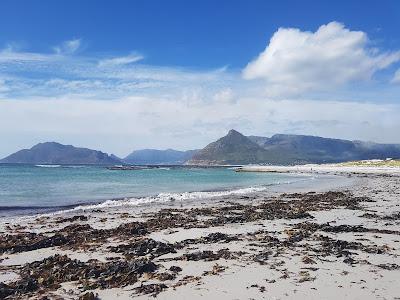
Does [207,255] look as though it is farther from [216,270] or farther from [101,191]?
[101,191]

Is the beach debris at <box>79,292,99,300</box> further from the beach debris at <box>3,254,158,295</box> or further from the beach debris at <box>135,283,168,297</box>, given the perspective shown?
the beach debris at <box>135,283,168,297</box>

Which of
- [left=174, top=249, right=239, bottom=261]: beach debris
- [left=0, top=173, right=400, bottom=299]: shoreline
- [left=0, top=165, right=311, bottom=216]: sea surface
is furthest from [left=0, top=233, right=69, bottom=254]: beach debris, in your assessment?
[left=0, top=165, right=311, bottom=216]: sea surface

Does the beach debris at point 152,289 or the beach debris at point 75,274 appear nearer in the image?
the beach debris at point 152,289

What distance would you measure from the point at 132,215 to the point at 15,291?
11.7m

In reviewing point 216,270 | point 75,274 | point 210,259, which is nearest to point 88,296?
point 75,274

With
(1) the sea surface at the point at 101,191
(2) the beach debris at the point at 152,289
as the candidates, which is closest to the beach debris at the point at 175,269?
(2) the beach debris at the point at 152,289

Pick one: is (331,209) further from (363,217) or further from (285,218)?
(285,218)

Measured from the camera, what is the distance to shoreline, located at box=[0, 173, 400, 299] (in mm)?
7867

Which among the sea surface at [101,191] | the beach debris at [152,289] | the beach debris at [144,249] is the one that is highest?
the beach debris at [144,249]

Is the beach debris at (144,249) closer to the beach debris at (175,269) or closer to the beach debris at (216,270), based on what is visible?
the beach debris at (175,269)

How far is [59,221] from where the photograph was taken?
58.0ft

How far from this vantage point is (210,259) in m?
10.0

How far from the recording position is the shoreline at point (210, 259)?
787 centimetres

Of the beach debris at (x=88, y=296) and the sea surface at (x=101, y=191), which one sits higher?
the beach debris at (x=88, y=296)
